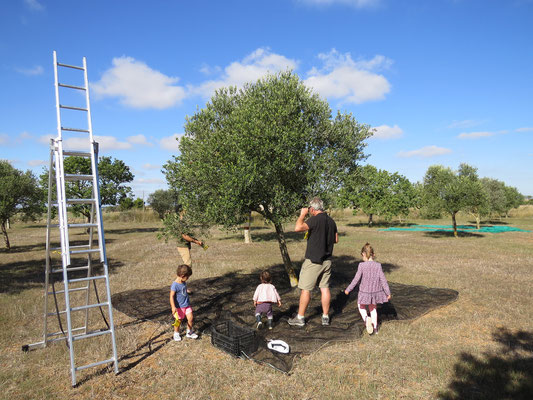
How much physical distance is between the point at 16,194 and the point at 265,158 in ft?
76.1

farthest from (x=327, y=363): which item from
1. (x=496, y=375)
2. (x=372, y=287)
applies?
(x=496, y=375)

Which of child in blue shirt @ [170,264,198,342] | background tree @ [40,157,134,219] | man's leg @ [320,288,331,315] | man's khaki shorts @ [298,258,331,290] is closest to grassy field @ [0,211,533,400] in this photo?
child in blue shirt @ [170,264,198,342]

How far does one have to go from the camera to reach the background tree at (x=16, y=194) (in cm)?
2294

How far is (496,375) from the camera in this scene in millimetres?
5207

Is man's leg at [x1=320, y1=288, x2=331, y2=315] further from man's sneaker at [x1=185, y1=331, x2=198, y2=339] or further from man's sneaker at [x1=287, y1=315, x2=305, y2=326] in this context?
man's sneaker at [x1=185, y1=331, x2=198, y2=339]

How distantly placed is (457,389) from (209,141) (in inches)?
306

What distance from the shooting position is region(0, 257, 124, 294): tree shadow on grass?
12.0m

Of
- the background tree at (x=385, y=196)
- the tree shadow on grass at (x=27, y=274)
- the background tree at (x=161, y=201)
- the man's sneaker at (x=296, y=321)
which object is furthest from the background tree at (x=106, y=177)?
the man's sneaker at (x=296, y=321)

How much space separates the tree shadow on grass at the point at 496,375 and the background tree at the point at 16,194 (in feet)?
88.7

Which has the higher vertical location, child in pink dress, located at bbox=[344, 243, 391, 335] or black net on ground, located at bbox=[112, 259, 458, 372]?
child in pink dress, located at bbox=[344, 243, 391, 335]

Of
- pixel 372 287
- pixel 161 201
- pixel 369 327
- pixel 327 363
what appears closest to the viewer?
pixel 327 363

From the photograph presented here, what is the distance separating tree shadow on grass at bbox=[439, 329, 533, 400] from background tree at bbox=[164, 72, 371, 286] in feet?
17.5

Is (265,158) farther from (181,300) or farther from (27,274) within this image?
(27,274)

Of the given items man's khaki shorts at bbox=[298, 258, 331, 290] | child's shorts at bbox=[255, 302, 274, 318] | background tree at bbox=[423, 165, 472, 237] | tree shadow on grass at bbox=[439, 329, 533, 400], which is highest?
background tree at bbox=[423, 165, 472, 237]
